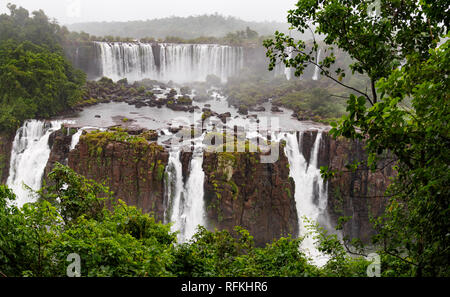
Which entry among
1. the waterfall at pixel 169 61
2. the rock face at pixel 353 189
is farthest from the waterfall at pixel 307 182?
the waterfall at pixel 169 61

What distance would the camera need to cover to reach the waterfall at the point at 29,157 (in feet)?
65.7

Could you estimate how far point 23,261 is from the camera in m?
4.43

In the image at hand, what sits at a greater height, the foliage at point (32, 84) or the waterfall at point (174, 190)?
the foliage at point (32, 84)

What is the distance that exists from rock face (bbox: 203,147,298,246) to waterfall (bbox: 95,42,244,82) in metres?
25.0

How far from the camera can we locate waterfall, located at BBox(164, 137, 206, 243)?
17656 millimetres

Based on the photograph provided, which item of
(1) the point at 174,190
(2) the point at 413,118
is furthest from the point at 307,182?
(2) the point at 413,118

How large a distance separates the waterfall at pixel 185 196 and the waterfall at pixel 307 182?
626 centimetres

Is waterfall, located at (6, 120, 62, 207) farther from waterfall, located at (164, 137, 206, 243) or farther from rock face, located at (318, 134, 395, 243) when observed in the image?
rock face, located at (318, 134, 395, 243)

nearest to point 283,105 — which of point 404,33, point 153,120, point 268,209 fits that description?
point 153,120

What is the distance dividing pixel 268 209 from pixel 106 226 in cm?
1285

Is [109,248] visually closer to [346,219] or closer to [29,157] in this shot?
[346,219]

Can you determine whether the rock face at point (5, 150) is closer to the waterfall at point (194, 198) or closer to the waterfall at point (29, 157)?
the waterfall at point (29, 157)
